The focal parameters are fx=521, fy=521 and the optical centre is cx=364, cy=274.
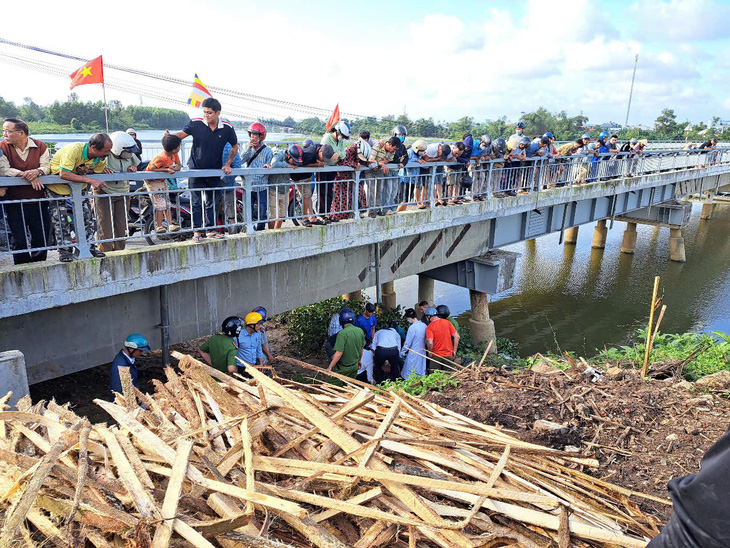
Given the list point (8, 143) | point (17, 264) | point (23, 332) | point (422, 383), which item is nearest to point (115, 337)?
point (23, 332)

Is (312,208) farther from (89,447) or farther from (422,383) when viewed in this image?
(89,447)

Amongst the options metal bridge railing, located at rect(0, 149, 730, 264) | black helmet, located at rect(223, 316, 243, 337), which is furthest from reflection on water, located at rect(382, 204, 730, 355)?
black helmet, located at rect(223, 316, 243, 337)

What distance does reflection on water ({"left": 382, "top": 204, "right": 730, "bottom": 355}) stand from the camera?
15.7 metres

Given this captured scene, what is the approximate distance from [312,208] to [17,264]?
12.8 feet

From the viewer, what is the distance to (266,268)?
7824 mm

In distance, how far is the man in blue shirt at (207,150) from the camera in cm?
658

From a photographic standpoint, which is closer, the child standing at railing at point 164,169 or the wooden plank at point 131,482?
the wooden plank at point 131,482

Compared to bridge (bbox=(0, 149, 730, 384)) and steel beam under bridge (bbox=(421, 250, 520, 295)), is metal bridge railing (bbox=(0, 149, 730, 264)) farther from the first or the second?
steel beam under bridge (bbox=(421, 250, 520, 295))

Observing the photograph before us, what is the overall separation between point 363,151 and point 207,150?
254 cm

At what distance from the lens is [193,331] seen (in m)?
7.20

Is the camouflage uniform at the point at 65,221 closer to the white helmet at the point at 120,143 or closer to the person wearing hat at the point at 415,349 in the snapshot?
the white helmet at the point at 120,143

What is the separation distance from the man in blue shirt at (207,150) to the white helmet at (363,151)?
6.69ft

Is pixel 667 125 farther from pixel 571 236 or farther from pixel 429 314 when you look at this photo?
pixel 429 314

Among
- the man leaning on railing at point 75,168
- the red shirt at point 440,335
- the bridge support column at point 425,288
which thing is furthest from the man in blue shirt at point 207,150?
the bridge support column at point 425,288
